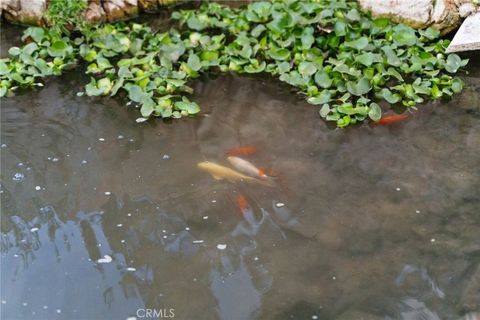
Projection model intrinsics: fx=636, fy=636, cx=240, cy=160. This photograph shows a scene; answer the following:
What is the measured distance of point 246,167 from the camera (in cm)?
437

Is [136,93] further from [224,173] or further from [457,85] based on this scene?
Answer: [457,85]

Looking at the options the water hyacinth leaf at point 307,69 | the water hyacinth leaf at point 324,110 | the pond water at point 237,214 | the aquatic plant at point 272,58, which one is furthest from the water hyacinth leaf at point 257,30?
the water hyacinth leaf at point 324,110

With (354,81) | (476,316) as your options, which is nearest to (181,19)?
(354,81)

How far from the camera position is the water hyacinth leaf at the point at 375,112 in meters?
4.79

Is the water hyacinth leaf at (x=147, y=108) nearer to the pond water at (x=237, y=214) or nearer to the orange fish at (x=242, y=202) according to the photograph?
the pond water at (x=237, y=214)

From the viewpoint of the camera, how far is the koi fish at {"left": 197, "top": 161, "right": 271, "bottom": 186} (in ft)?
14.0

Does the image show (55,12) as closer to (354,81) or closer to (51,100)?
(51,100)

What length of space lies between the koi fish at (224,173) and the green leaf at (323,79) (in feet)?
4.19

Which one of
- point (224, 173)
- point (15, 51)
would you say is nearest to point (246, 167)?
point (224, 173)

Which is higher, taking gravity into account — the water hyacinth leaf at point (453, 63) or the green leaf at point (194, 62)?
the water hyacinth leaf at point (453, 63)

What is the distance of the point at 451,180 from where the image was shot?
13.8ft

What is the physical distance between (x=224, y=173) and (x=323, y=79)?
1371 millimetres

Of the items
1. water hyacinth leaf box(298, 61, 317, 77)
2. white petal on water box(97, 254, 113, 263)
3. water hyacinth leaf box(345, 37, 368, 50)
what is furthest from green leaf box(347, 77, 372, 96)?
white petal on water box(97, 254, 113, 263)

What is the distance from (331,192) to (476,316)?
1228 mm
